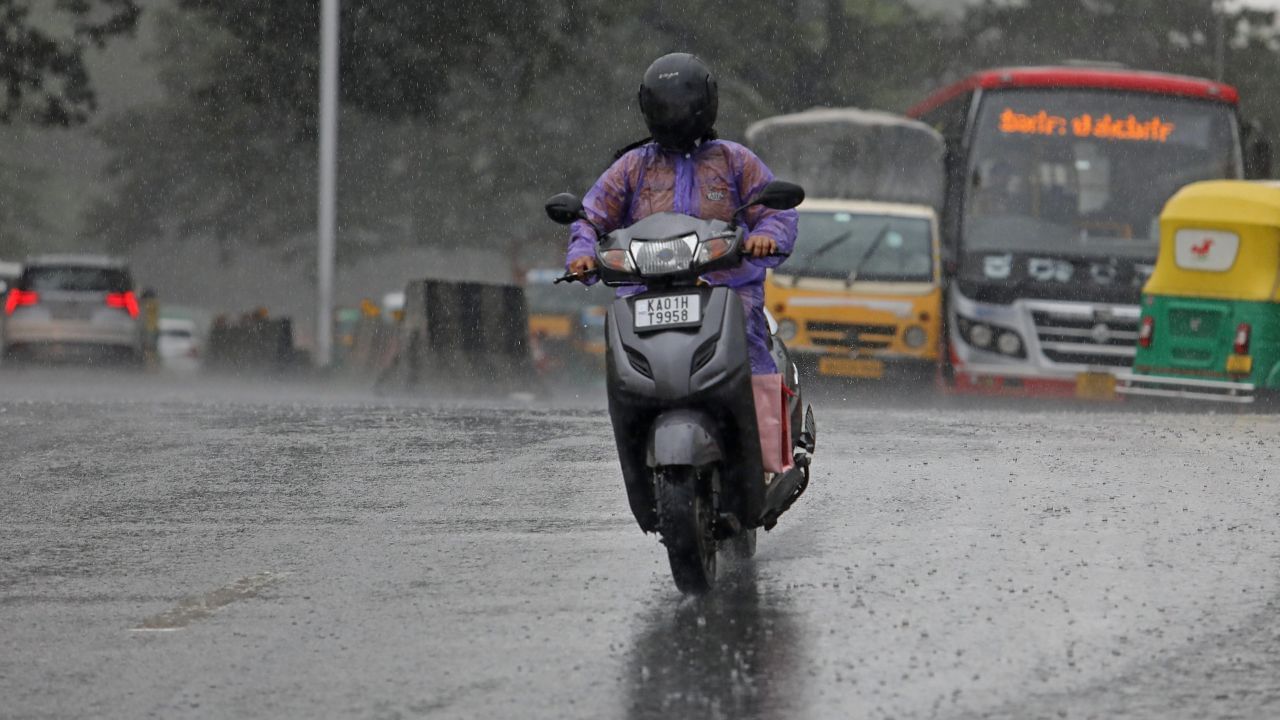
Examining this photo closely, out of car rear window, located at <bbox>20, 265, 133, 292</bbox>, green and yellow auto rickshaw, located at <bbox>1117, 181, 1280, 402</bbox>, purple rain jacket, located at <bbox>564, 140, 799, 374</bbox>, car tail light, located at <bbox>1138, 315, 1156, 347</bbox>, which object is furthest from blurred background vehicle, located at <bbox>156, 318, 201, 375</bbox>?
purple rain jacket, located at <bbox>564, 140, 799, 374</bbox>

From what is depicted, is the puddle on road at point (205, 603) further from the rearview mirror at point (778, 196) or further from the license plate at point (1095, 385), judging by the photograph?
the license plate at point (1095, 385)

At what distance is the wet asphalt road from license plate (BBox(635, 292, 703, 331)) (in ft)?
2.83

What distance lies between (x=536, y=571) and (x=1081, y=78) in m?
16.6

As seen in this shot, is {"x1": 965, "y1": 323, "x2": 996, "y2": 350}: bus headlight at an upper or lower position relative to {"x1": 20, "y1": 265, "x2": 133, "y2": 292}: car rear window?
lower

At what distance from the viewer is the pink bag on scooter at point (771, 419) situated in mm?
6996

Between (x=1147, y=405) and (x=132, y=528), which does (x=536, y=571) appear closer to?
(x=132, y=528)

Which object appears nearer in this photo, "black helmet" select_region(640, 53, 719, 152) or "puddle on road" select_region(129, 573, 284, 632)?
"puddle on road" select_region(129, 573, 284, 632)

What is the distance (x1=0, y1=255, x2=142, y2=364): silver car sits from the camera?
94.3 feet

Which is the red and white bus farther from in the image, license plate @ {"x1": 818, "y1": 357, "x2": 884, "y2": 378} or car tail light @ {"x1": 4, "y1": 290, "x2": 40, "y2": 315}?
car tail light @ {"x1": 4, "y1": 290, "x2": 40, "y2": 315}

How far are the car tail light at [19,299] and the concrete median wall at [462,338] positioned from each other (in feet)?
31.7

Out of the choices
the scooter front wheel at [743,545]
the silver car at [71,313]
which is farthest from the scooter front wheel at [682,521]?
the silver car at [71,313]

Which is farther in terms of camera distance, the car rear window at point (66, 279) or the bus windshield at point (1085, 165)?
the car rear window at point (66, 279)

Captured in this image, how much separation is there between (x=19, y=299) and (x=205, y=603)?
23.1 m

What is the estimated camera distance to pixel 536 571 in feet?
23.9
